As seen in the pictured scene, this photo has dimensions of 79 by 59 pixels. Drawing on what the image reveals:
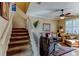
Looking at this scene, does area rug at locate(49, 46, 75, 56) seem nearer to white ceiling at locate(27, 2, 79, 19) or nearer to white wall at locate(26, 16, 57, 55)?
white wall at locate(26, 16, 57, 55)

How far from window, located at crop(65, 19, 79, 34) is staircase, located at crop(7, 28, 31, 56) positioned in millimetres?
708

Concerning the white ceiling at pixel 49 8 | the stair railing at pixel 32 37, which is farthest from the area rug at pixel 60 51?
the white ceiling at pixel 49 8

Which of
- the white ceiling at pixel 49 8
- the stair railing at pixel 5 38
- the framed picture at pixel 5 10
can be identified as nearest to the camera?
the stair railing at pixel 5 38

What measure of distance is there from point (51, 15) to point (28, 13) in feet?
1.34

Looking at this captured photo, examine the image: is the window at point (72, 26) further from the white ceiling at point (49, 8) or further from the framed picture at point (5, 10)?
the framed picture at point (5, 10)

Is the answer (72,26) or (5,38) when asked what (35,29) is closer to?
(5,38)

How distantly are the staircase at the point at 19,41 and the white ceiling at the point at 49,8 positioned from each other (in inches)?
14.2

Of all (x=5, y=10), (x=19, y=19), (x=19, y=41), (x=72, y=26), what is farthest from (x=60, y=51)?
(x=5, y=10)

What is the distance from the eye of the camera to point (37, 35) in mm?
1918

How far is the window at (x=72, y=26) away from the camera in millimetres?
1877

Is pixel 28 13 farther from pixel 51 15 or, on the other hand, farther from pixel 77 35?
pixel 77 35

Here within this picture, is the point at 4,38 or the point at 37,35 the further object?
the point at 37,35

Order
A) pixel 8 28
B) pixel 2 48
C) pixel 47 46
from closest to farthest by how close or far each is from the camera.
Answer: pixel 2 48
pixel 8 28
pixel 47 46

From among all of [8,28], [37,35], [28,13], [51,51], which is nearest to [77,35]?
[51,51]
